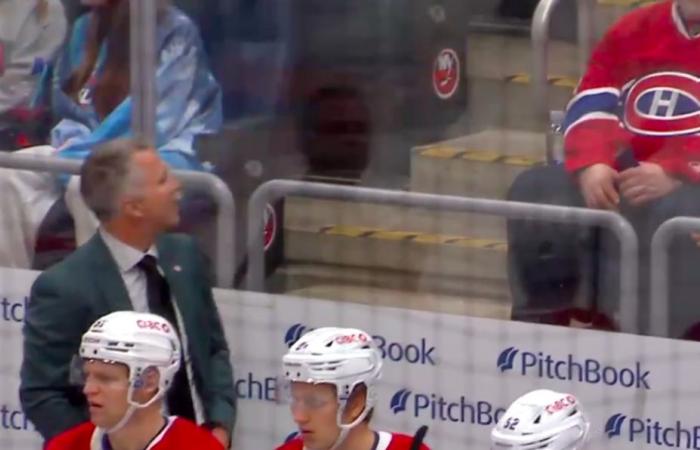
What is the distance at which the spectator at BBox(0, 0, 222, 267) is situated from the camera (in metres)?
5.48

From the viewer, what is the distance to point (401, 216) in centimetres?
525

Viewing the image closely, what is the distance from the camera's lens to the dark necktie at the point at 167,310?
485 centimetres

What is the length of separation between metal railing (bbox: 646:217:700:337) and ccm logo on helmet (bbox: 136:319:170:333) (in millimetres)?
1273

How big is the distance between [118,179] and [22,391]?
57cm

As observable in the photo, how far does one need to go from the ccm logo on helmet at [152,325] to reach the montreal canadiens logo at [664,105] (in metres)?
1.34

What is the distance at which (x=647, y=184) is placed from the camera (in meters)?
4.93

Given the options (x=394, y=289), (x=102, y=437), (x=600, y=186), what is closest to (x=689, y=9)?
(x=600, y=186)

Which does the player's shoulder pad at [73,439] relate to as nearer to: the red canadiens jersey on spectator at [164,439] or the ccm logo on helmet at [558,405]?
the red canadiens jersey on spectator at [164,439]

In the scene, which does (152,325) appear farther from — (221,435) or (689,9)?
(689,9)

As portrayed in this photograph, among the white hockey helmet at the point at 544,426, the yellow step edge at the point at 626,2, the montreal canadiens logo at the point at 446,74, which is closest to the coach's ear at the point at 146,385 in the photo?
the white hockey helmet at the point at 544,426

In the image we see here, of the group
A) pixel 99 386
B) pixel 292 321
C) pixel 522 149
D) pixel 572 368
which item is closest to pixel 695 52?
pixel 522 149

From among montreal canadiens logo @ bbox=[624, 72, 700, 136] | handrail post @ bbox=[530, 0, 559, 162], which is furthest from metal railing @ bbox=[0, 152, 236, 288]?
montreal canadiens logo @ bbox=[624, 72, 700, 136]

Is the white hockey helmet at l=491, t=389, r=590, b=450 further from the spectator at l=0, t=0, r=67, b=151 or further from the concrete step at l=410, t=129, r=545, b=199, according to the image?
the spectator at l=0, t=0, r=67, b=151

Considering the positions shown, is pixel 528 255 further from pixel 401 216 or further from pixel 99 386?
pixel 99 386
